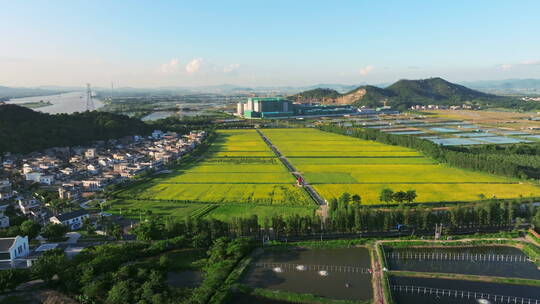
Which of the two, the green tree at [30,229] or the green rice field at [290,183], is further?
the green rice field at [290,183]

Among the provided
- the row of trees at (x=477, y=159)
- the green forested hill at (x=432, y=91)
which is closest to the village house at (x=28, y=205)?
the row of trees at (x=477, y=159)

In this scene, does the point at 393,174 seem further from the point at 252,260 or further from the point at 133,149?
the point at 133,149

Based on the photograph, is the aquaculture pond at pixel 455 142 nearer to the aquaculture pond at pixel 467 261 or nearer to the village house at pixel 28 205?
the aquaculture pond at pixel 467 261

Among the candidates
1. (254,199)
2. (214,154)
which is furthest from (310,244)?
(214,154)

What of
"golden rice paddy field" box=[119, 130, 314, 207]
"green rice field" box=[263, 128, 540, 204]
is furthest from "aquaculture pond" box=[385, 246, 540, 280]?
"golden rice paddy field" box=[119, 130, 314, 207]

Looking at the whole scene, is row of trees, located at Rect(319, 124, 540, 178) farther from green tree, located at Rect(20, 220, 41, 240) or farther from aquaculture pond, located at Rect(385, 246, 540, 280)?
green tree, located at Rect(20, 220, 41, 240)

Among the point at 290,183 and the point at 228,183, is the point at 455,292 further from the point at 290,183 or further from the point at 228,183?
the point at 228,183

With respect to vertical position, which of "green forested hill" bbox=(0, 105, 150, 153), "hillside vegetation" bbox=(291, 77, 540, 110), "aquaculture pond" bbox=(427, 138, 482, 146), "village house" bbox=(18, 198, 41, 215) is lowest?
"village house" bbox=(18, 198, 41, 215)
